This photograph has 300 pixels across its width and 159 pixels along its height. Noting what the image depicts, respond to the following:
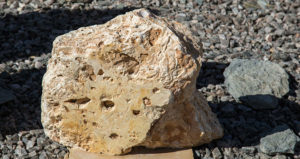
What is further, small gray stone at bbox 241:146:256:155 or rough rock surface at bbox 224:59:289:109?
rough rock surface at bbox 224:59:289:109

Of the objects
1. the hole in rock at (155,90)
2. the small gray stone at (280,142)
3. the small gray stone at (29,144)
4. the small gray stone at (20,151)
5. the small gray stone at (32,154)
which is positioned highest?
the hole in rock at (155,90)

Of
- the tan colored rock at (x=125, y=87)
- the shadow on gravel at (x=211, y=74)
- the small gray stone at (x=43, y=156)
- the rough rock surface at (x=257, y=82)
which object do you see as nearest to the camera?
the tan colored rock at (x=125, y=87)

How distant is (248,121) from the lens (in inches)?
213

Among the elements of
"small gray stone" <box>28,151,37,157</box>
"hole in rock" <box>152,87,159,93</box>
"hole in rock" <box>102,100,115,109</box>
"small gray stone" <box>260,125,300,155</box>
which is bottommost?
"small gray stone" <box>260,125,300,155</box>

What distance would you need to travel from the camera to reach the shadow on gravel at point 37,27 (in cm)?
634

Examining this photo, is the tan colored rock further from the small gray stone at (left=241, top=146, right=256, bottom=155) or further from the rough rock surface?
the rough rock surface

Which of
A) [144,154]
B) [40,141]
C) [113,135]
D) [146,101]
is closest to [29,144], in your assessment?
[40,141]

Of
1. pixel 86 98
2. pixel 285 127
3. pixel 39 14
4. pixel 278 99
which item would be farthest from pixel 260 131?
pixel 39 14

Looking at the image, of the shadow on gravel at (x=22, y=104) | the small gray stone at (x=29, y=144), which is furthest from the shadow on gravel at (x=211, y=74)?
the small gray stone at (x=29, y=144)

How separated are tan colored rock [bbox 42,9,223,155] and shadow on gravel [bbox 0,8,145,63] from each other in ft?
6.10

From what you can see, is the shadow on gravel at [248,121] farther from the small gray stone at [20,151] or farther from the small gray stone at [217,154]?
the small gray stone at [20,151]

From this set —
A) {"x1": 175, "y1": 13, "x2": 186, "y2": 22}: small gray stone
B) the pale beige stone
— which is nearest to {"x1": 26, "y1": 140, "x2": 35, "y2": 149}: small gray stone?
the pale beige stone

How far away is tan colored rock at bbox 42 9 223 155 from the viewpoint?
4.27m

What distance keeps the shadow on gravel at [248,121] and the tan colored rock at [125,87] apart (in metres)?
0.46
